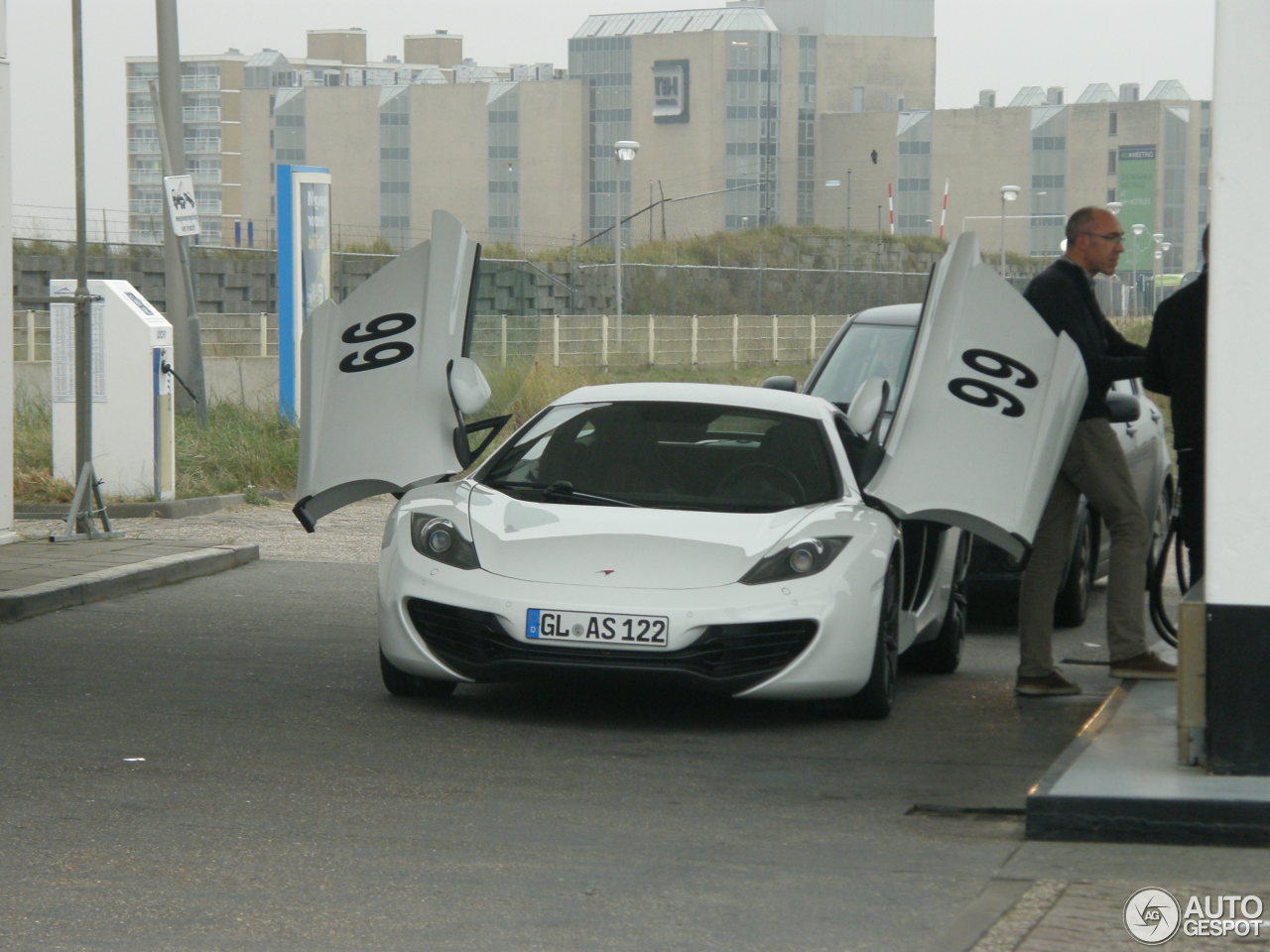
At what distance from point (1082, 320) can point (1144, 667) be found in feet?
4.78

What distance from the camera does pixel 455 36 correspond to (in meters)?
152

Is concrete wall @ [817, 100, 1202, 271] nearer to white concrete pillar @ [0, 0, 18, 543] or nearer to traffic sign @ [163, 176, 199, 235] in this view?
traffic sign @ [163, 176, 199, 235]

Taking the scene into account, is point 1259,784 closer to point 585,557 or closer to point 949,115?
point 585,557

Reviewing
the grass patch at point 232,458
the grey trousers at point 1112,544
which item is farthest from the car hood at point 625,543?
the grass patch at point 232,458

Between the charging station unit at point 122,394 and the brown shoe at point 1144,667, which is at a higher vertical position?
the charging station unit at point 122,394

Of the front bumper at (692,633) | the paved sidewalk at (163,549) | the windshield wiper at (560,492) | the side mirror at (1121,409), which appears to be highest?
the side mirror at (1121,409)

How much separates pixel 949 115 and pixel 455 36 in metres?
47.8

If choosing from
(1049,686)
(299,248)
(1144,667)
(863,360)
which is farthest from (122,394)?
(1144,667)

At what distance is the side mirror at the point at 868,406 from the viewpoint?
754cm

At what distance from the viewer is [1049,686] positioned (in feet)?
26.0

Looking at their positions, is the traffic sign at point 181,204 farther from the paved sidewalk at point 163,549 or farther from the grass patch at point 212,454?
the paved sidewalk at point 163,549

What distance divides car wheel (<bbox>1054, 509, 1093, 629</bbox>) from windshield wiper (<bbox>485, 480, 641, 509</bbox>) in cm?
370

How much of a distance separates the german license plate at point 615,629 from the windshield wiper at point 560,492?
2.52 ft

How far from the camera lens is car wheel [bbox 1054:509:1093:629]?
10.3 meters
